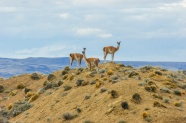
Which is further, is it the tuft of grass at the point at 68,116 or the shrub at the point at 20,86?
the shrub at the point at 20,86

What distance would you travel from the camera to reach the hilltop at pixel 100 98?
36503 mm

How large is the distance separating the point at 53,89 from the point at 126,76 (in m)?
12.1

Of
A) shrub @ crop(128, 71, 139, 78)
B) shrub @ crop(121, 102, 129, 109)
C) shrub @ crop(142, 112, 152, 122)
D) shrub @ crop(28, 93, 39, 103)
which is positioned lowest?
shrub @ crop(28, 93, 39, 103)

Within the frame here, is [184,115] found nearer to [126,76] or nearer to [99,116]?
[99,116]

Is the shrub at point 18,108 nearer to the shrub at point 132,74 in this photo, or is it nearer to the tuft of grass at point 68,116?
the tuft of grass at point 68,116

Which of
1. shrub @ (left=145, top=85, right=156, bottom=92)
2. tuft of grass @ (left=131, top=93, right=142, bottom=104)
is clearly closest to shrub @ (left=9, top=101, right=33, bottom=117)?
shrub @ (left=145, top=85, right=156, bottom=92)

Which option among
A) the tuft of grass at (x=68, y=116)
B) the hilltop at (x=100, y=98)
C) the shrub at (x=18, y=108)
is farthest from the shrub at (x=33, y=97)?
the tuft of grass at (x=68, y=116)

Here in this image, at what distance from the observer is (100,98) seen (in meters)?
41.9

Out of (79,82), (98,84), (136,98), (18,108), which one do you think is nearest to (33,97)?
(18,108)

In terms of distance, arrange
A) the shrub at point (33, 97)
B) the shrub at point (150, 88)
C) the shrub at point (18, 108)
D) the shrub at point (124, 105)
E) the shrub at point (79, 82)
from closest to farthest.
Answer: the shrub at point (124, 105)
the shrub at point (150, 88)
the shrub at point (79, 82)
the shrub at point (18, 108)
the shrub at point (33, 97)

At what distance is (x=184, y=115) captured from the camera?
35188 mm

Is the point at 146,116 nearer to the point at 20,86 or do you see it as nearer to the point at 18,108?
the point at 18,108

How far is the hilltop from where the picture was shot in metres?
36.5

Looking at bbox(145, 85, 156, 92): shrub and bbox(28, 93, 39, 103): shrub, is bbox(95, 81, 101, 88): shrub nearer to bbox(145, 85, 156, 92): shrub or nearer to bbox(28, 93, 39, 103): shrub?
bbox(145, 85, 156, 92): shrub
